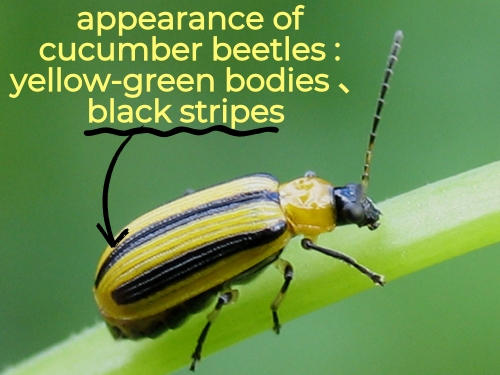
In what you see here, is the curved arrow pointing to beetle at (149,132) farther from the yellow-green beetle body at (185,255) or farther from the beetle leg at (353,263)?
the beetle leg at (353,263)

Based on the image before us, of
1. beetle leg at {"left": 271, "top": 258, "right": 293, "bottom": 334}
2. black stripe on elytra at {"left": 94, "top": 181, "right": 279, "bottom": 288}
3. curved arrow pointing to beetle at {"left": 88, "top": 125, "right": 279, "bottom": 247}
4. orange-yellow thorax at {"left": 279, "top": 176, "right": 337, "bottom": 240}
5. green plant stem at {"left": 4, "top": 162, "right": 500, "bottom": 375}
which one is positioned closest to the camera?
green plant stem at {"left": 4, "top": 162, "right": 500, "bottom": 375}

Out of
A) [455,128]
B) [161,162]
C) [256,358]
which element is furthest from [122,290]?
[455,128]

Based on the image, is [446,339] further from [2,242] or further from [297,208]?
[2,242]

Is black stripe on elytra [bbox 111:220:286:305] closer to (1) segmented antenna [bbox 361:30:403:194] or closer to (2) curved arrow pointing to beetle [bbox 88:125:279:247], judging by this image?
(1) segmented antenna [bbox 361:30:403:194]

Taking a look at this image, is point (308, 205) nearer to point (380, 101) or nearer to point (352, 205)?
point (352, 205)

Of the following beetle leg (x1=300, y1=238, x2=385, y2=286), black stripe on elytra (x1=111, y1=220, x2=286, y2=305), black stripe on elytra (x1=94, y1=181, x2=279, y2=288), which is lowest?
black stripe on elytra (x1=111, y1=220, x2=286, y2=305)

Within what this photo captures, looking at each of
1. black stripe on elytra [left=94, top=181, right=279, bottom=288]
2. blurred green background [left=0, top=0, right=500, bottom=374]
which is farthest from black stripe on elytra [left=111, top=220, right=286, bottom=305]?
blurred green background [left=0, top=0, right=500, bottom=374]

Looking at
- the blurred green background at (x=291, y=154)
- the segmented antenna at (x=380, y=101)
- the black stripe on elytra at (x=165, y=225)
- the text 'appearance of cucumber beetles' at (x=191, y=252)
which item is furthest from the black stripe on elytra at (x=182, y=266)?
the blurred green background at (x=291, y=154)
